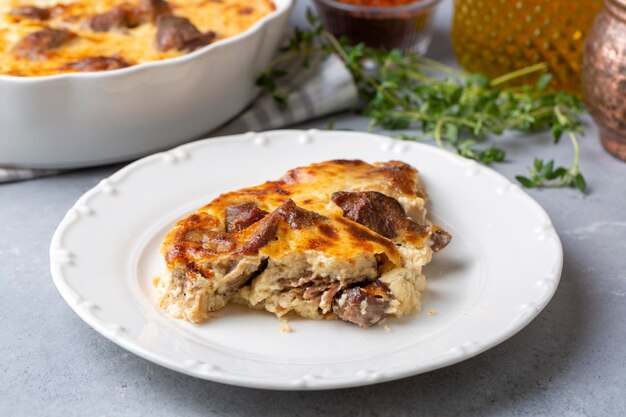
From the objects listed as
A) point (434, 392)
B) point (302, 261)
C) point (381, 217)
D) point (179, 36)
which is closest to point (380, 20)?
point (179, 36)

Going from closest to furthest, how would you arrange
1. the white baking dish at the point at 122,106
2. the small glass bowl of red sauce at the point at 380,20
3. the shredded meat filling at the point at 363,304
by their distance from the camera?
the shredded meat filling at the point at 363,304 < the white baking dish at the point at 122,106 < the small glass bowl of red sauce at the point at 380,20

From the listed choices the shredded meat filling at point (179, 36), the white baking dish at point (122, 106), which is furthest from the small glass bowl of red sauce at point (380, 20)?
the shredded meat filling at point (179, 36)

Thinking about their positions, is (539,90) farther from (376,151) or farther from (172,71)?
(172,71)

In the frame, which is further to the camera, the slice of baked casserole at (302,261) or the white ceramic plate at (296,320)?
the slice of baked casserole at (302,261)

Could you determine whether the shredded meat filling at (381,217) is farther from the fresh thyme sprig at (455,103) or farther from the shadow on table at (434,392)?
the fresh thyme sprig at (455,103)

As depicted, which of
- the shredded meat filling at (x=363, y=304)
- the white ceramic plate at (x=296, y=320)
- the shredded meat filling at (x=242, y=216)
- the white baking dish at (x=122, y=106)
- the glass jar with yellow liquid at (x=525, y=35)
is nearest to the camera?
the white ceramic plate at (x=296, y=320)

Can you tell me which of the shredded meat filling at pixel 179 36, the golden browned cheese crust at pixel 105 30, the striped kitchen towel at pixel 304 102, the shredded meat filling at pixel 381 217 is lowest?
the striped kitchen towel at pixel 304 102

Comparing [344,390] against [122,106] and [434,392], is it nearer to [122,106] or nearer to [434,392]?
[434,392]
